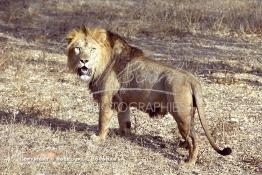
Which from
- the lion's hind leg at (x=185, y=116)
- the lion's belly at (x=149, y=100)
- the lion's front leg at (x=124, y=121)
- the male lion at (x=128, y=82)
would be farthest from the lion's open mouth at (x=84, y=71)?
the lion's hind leg at (x=185, y=116)

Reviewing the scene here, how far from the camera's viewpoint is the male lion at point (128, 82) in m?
5.78

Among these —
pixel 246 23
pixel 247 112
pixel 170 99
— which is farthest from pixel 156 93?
pixel 246 23

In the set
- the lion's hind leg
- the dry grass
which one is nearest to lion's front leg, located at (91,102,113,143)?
the dry grass

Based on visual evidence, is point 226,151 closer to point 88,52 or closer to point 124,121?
point 124,121

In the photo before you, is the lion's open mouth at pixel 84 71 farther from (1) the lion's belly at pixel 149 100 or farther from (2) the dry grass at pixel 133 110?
(2) the dry grass at pixel 133 110

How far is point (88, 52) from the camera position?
20.1 feet

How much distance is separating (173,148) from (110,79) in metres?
1.01

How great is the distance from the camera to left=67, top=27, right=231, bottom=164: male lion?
5777mm

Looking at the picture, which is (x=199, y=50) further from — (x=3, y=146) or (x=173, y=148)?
(x=3, y=146)

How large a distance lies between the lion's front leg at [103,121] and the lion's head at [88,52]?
13.7 inches

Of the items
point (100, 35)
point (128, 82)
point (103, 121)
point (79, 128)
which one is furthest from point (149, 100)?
point (79, 128)

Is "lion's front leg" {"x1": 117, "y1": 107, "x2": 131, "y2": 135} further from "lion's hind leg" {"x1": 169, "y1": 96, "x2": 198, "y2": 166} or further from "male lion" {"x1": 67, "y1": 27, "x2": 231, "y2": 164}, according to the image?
"lion's hind leg" {"x1": 169, "y1": 96, "x2": 198, "y2": 166}

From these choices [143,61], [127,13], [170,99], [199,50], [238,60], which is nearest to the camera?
[170,99]

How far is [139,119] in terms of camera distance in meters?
7.31
